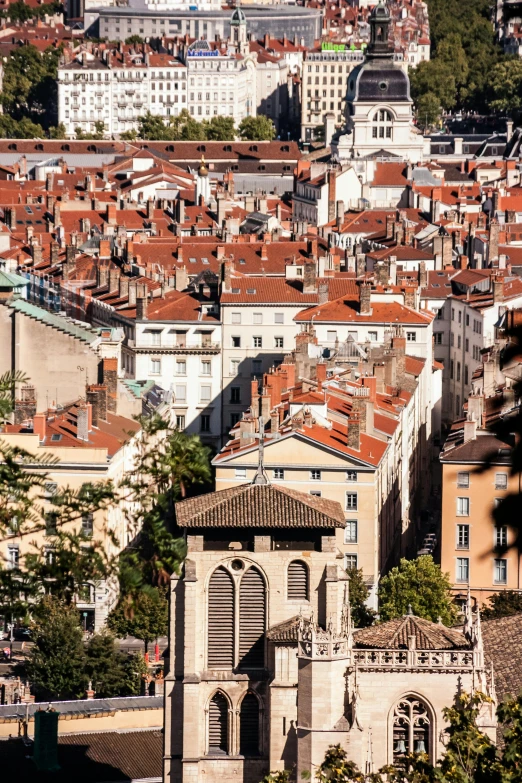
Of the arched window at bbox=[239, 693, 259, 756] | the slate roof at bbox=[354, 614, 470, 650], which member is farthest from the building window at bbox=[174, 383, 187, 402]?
the arched window at bbox=[239, 693, 259, 756]

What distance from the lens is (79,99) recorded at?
184 meters

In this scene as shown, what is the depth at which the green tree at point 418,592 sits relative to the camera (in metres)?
52.0

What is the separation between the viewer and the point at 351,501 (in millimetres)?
58531

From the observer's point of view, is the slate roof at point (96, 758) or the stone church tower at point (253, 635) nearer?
the stone church tower at point (253, 635)

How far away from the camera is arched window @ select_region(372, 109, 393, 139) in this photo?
14862 cm

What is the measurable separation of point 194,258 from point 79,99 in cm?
9027

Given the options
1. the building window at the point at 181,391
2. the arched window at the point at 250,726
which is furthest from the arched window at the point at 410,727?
the building window at the point at 181,391

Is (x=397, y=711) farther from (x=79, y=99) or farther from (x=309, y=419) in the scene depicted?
(x=79, y=99)

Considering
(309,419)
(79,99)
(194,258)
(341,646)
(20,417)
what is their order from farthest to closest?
1. (79,99)
2. (194,258)
3. (309,419)
4. (20,417)
5. (341,646)

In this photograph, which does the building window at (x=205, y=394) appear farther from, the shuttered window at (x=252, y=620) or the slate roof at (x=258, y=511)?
the shuttered window at (x=252, y=620)

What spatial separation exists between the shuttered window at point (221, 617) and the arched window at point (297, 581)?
2.15 ft

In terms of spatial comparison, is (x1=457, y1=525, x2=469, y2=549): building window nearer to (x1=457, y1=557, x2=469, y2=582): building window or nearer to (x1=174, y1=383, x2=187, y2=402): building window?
(x1=457, y1=557, x2=469, y2=582): building window

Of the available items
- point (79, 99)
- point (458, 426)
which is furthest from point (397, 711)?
point (79, 99)

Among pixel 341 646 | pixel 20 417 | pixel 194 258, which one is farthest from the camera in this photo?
pixel 194 258
